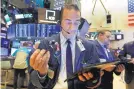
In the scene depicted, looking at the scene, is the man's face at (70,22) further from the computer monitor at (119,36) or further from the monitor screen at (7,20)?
the monitor screen at (7,20)

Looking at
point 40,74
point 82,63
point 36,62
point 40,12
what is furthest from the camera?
point 40,12

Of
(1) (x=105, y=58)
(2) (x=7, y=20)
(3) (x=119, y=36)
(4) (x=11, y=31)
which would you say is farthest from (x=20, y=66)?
(1) (x=105, y=58)

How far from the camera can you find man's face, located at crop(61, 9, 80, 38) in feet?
5.92

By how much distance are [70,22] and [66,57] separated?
0.28m

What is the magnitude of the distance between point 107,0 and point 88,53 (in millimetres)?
5364

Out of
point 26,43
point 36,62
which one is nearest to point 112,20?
point 26,43

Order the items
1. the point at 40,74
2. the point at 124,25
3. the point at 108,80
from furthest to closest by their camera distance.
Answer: the point at 124,25
the point at 108,80
the point at 40,74

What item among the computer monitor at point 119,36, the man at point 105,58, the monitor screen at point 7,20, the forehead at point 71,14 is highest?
the monitor screen at point 7,20

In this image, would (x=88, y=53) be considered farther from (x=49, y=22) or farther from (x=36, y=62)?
(x=49, y=22)

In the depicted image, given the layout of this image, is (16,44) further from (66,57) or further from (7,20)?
(66,57)

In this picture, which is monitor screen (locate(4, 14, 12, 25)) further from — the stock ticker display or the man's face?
the man's face

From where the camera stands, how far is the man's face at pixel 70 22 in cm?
180

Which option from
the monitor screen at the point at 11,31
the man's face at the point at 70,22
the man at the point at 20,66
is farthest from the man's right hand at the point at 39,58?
the monitor screen at the point at 11,31

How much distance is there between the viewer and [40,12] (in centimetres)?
652
